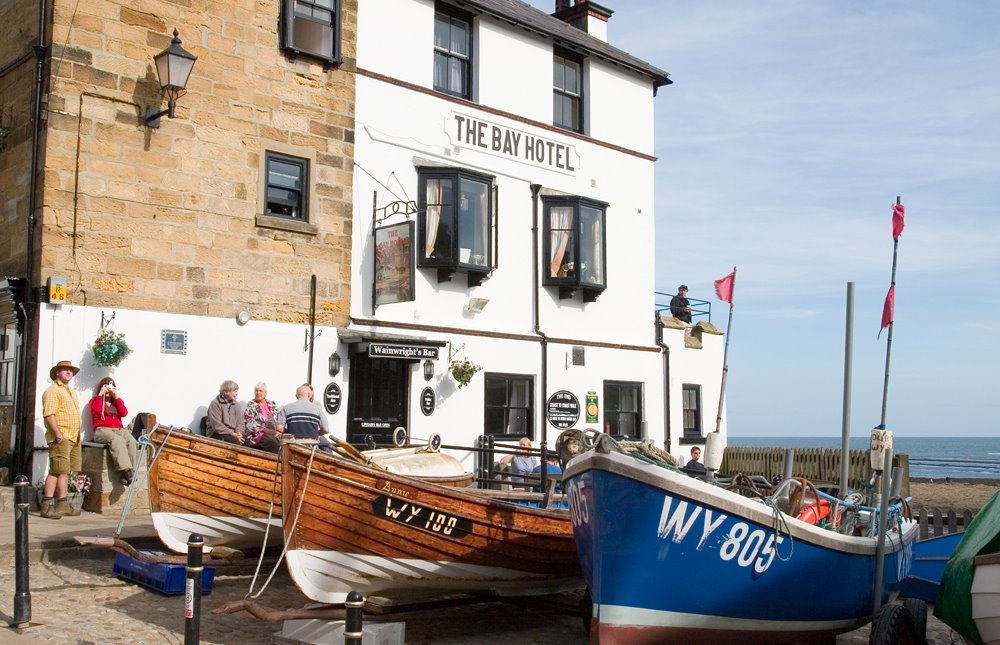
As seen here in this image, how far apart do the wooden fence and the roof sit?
8.82 m

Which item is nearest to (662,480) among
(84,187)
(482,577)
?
(482,577)

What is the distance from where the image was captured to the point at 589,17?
2314cm

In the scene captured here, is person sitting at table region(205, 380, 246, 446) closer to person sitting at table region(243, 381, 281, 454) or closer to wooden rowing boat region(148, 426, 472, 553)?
person sitting at table region(243, 381, 281, 454)

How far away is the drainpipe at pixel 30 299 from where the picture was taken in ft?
45.8

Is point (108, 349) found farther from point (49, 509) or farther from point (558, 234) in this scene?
point (558, 234)

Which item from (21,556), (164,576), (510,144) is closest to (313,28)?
(510,144)

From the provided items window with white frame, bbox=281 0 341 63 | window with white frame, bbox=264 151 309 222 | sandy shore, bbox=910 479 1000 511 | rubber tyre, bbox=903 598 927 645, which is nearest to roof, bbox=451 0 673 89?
window with white frame, bbox=281 0 341 63

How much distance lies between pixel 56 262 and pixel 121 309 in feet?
3.55

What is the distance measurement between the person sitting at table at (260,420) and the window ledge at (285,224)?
8.26 ft

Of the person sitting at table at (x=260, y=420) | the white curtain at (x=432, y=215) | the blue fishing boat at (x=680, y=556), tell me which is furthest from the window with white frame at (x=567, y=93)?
the blue fishing boat at (x=680, y=556)

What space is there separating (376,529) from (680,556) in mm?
2774

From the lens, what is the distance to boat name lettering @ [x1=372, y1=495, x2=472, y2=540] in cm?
917

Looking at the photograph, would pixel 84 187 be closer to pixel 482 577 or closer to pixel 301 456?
pixel 301 456

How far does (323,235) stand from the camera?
16.7 meters
